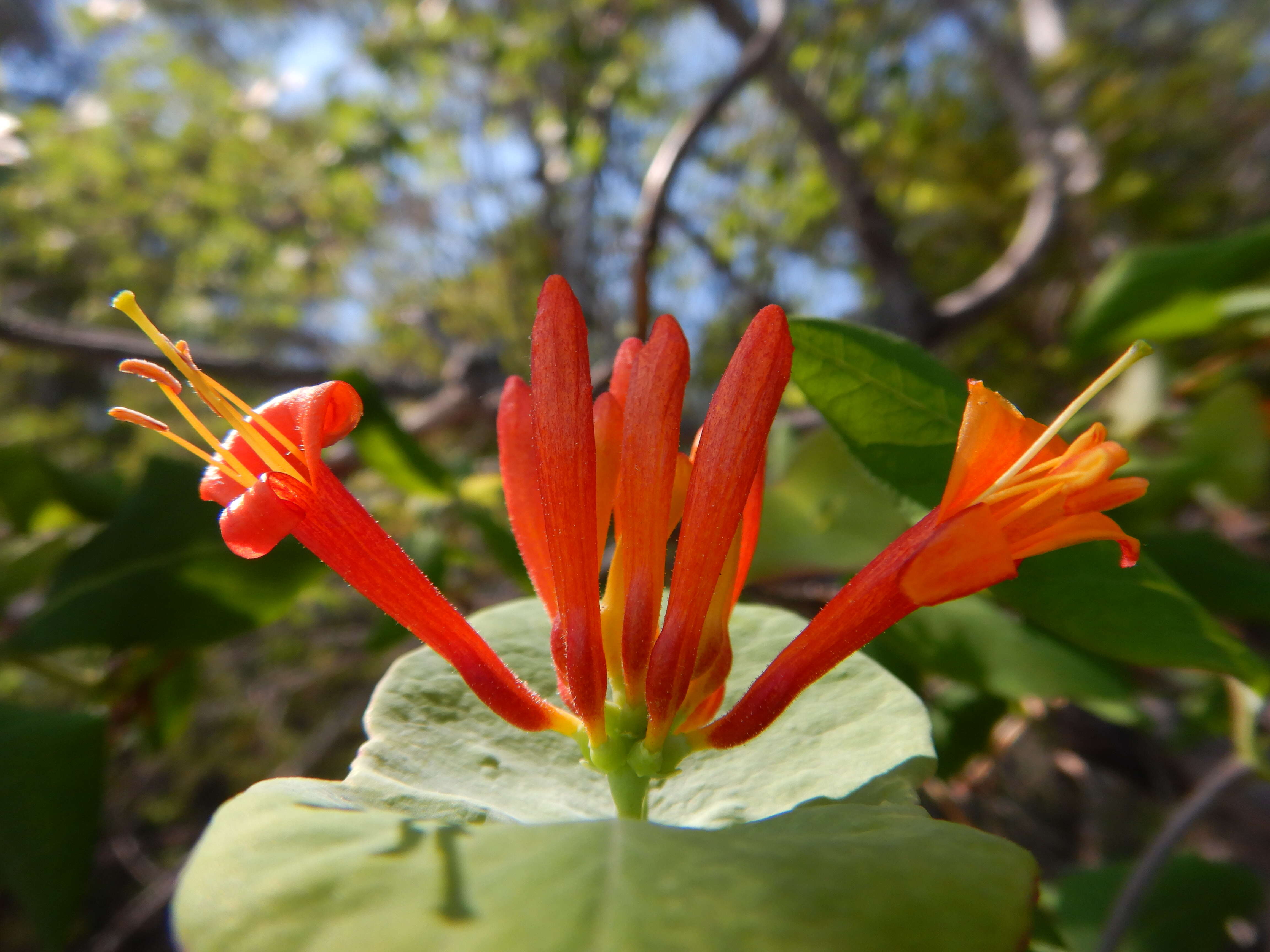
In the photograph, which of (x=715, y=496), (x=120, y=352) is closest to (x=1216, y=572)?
(x=715, y=496)

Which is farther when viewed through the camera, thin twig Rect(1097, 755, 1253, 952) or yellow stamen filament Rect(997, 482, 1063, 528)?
thin twig Rect(1097, 755, 1253, 952)

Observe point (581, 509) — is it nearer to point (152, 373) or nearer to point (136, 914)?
point (152, 373)

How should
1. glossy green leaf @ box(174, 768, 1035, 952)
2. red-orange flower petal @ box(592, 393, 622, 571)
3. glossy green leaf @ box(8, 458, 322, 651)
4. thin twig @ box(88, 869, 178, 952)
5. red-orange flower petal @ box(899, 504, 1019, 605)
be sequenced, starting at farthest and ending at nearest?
thin twig @ box(88, 869, 178, 952)
glossy green leaf @ box(8, 458, 322, 651)
red-orange flower petal @ box(592, 393, 622, 571)
red-orange flower petal @ box(899, 504, 1019, 605)
glossy green leaf @ box(174, 768, 1035, 952)

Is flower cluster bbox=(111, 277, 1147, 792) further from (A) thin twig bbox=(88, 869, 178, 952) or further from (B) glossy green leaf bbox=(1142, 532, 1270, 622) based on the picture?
(A) thin twig bbox=(88, 869, 178, 952)

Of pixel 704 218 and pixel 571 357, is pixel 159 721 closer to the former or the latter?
pixel 571 357

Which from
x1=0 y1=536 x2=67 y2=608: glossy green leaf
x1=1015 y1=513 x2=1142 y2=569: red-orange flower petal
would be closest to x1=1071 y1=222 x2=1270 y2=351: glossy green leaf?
x1=1015 y1=513 x2=1142 y2=569: red-orange flower petal

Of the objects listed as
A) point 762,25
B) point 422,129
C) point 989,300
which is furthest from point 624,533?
point 422,129

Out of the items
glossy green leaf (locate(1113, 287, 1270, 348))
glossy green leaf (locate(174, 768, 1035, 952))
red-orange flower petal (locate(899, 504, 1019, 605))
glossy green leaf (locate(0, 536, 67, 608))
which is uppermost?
glossy green leaf (locate(1113, 287, 1270, 348))
